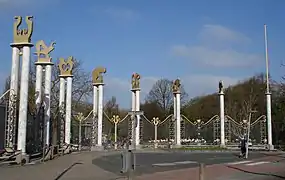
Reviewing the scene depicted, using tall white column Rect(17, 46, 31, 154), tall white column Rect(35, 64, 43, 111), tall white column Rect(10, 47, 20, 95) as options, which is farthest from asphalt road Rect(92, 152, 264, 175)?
tall white column Rect(10, 47, 20, 95)

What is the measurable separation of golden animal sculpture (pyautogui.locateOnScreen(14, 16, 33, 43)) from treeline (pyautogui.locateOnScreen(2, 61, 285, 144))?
11.2 meters

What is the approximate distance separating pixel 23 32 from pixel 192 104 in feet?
215

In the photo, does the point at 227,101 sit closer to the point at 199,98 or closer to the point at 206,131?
the point at 199,98

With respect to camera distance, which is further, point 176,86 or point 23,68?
point 176,86

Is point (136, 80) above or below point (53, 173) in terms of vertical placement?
above

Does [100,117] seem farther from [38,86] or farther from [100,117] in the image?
[38,86]

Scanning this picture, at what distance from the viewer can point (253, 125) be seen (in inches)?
2202

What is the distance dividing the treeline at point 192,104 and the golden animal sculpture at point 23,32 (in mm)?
11160

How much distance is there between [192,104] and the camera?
9056cm

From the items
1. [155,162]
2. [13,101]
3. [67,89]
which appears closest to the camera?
[13,101]

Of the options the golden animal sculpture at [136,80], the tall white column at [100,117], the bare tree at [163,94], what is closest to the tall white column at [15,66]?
the tall white column at [100,117]

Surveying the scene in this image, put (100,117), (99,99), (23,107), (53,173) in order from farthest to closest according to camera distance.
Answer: (99,99) < (100,117) < (23,107) < (53,173)

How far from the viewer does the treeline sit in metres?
57.4

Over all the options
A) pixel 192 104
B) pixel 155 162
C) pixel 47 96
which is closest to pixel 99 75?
pixel 47 96
